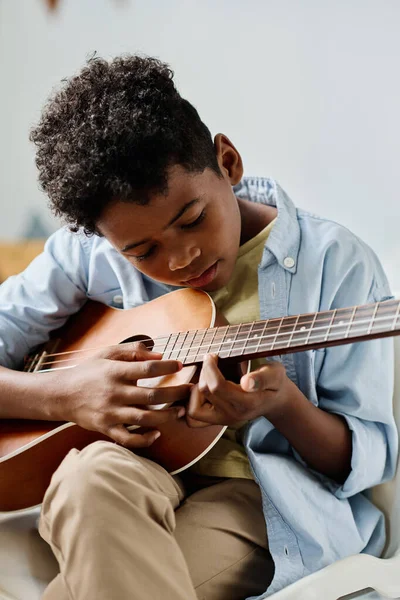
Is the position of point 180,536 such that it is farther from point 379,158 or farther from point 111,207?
point 379,158

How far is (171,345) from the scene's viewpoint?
79cm

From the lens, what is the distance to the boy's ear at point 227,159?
32.9 inches

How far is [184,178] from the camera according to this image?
2.52 ft

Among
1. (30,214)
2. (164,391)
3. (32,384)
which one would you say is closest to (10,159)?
(30,214)

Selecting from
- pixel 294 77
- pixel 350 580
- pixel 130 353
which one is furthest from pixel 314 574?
pixel 294 77

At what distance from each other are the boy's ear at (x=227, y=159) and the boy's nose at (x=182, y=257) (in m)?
0.11

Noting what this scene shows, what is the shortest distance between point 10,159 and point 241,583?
1.31 metres

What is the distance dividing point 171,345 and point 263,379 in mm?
149

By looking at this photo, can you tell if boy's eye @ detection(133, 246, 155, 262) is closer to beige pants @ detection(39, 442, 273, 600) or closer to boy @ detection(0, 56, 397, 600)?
boy @ detection(0, 56, 397, 600)

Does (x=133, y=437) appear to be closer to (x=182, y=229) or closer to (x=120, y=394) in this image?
(x=120, y=394)

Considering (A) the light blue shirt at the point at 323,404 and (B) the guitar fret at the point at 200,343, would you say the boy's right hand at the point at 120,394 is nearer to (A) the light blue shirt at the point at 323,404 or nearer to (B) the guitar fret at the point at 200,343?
(B) the guitar fret at the point at 200,343

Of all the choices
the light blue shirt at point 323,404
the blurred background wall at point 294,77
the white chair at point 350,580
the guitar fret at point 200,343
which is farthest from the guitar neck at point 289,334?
the blurred background wall at point 294,77

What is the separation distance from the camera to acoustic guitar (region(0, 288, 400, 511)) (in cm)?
63

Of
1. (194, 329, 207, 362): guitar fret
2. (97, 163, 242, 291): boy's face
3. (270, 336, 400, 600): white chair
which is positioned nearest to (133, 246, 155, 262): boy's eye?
(97, 163, 242, 291): boy's face
